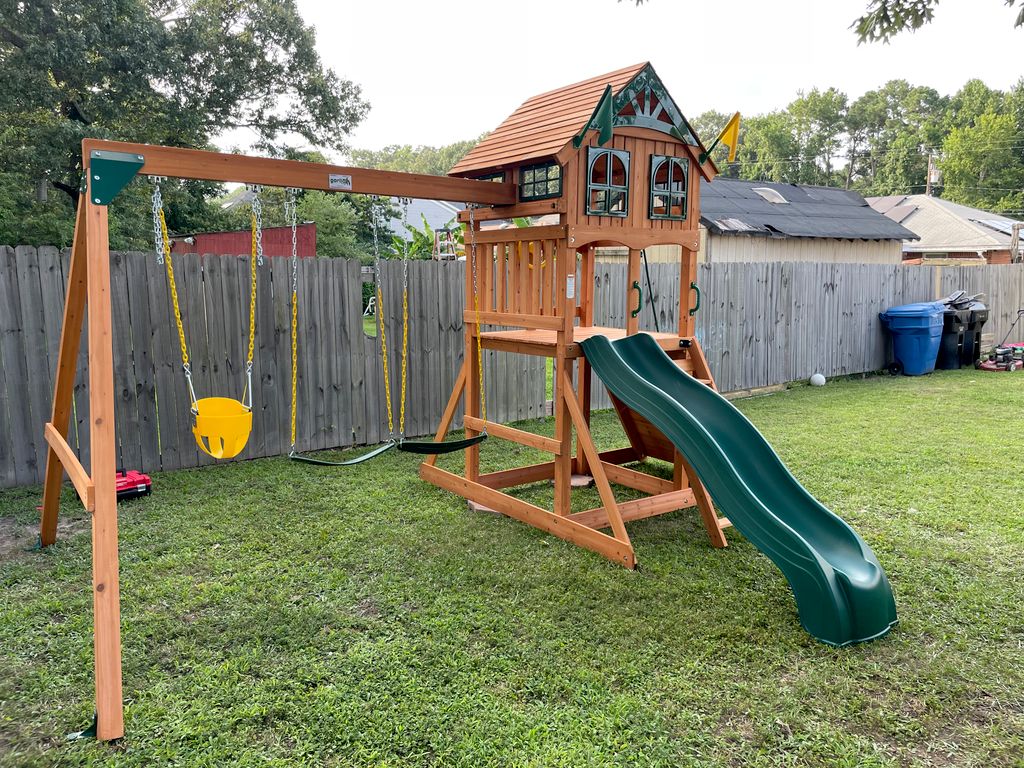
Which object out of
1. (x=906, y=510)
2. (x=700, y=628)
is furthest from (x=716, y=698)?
(x=906, y=510)

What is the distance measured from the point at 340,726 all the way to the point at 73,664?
1.24 metres

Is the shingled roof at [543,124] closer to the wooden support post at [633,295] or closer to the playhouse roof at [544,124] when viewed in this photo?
the playhouse roof at [544,124]

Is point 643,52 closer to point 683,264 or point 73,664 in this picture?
point 683,264

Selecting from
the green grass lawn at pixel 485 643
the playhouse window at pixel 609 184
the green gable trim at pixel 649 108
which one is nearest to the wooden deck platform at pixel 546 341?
the playhouse window at pixel 609 184

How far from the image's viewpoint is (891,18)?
503 cm

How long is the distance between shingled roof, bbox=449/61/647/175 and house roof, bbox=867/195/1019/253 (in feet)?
107

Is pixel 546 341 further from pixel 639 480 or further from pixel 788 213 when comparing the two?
pixel 788 213

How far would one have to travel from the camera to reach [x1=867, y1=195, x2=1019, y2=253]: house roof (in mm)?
33312

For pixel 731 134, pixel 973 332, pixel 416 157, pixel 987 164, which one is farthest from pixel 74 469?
pixel 416 157

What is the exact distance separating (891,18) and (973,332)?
28.2 ft

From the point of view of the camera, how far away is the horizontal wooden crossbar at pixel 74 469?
2.64m

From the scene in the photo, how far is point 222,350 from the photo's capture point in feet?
19.4

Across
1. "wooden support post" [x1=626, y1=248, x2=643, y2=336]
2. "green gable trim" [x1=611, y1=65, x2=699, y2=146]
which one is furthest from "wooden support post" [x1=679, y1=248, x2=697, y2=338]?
"green gable trim" [x1=611, y1=65, x2=699, y2=146]

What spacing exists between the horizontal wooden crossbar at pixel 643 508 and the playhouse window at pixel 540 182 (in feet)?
6.66
